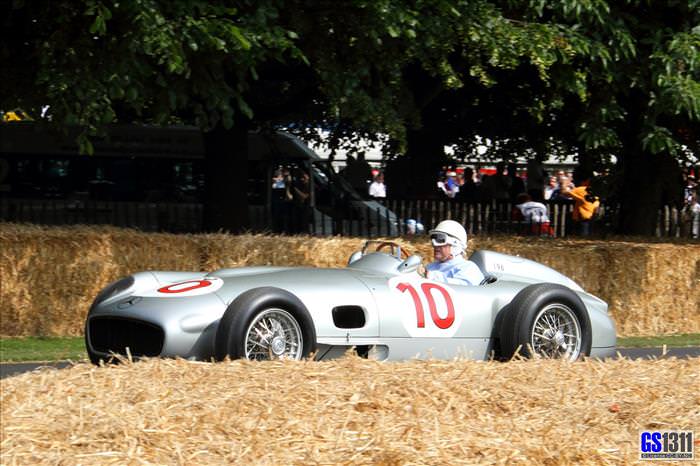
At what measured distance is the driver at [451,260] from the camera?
351 inches

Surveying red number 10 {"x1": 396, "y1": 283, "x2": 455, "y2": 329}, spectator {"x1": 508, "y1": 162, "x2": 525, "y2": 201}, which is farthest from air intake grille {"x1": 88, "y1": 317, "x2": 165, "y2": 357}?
spectator {"x1": 508, "y1": 162, "x2": 525, "y2": 201}

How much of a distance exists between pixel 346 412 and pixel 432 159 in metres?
18.0

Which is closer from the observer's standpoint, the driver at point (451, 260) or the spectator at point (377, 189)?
the driver at point (451, 260)

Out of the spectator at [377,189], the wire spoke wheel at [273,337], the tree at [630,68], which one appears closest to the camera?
the wire spoke wheel at [273,337]

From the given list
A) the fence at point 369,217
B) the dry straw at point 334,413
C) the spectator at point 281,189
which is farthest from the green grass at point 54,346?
the spectator at point 281,189

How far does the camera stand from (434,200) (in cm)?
2062

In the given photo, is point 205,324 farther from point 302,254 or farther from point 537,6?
point 537,6

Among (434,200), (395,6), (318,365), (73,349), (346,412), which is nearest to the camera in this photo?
(346,412)

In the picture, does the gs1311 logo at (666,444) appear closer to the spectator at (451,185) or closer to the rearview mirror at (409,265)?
the rearview mirror at (409,265)

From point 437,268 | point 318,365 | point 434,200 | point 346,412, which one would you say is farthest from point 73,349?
point 434,200

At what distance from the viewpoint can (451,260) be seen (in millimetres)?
9055

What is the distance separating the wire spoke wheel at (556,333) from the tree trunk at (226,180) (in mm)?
9202

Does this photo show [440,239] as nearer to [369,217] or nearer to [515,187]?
[369,217]

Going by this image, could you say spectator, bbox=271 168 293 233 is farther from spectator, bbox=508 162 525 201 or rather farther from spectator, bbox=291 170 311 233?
spectator, bbox=508 162 525 201
